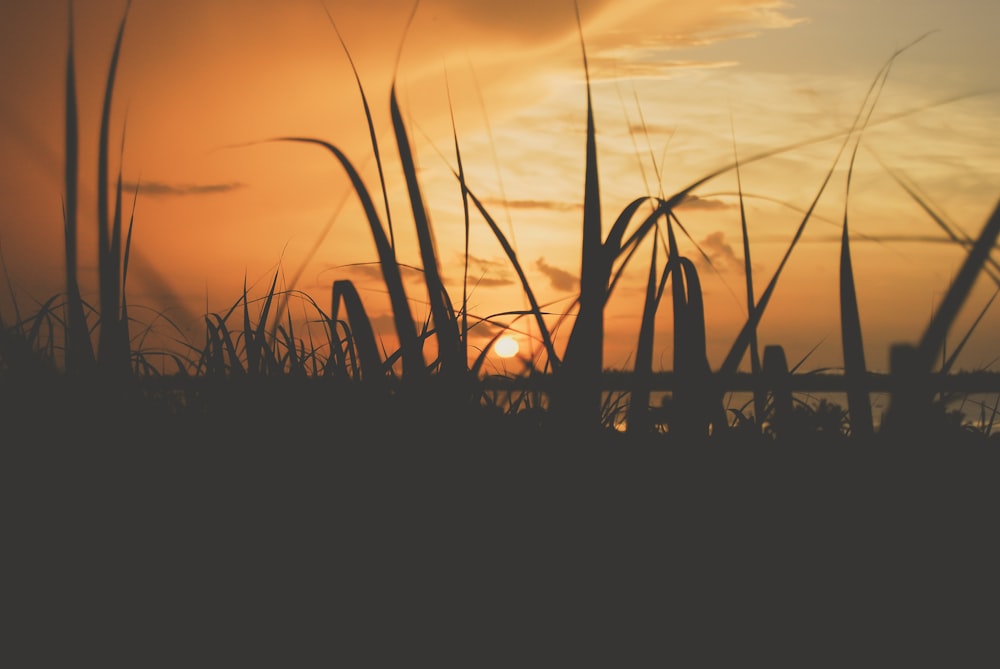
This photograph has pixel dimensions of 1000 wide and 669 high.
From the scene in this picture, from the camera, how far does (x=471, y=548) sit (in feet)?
3.34

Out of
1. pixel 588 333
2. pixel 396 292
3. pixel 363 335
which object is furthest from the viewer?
pixel 363 335

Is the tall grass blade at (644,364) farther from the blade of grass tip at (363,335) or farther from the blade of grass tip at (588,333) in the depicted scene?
the blade of grass tip at (363,335)

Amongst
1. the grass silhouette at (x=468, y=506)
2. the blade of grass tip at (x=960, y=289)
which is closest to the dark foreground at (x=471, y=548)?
the grass silhouette at (x=468, y=506)

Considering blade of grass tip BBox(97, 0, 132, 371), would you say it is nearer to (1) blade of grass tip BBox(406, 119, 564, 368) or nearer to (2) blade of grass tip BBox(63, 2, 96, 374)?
(2) blade of grass tip BBox(63, 2, 96, 374)

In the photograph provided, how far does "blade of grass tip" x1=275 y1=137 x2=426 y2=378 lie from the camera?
123cm

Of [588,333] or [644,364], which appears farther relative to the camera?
[644,364]

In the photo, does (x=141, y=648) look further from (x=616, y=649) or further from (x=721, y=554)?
(x=721, y=554)

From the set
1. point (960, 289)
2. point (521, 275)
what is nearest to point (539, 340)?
point (521, 275)

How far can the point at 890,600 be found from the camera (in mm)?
962

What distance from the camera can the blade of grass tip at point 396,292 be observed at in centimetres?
123

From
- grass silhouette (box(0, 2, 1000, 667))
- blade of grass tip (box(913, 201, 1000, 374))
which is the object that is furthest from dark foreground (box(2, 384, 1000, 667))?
blade of grass tip (box(913, 201, 1000, 374))

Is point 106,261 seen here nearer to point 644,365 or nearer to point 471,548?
point 471,548

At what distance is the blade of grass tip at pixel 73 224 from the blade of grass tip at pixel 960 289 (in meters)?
0.99

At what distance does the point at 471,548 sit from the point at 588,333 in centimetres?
30
